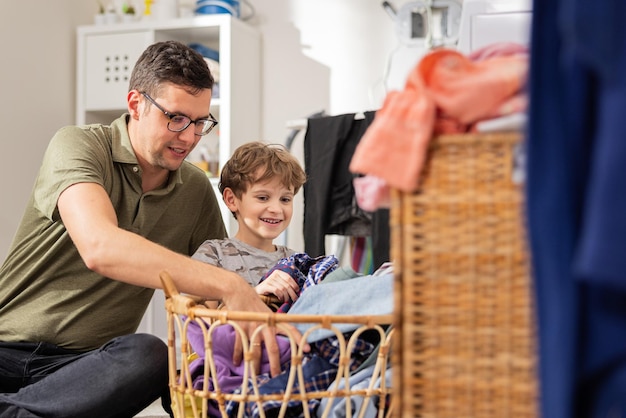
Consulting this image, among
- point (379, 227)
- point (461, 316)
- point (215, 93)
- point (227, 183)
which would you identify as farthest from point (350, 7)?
point (461, 316)

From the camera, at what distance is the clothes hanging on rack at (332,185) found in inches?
104

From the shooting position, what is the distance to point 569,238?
669 millimetres

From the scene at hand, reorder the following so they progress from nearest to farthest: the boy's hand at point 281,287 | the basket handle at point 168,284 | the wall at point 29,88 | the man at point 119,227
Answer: the basket handle at point 168,284 → the boy's hand at point 281,287 → the man at point 119,227 → the wall at point 29,88

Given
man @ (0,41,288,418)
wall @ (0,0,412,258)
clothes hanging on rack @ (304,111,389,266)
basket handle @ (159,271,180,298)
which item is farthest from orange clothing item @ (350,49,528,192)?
wall @ (0,0,412,258)

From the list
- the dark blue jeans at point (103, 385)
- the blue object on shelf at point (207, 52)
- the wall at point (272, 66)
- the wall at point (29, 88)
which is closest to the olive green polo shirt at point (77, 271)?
the dark blue jeans at point (103, 385)

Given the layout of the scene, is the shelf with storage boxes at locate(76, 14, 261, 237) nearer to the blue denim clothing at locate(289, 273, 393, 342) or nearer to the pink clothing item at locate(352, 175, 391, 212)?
the blue denim clothing at locate(289, 273, 393, 342)

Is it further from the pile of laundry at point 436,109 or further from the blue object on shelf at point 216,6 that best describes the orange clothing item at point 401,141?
the blue object on shelf at point 216,6

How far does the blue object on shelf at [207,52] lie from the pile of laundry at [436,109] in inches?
108

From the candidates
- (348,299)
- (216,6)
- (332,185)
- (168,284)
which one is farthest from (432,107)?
(216,6)

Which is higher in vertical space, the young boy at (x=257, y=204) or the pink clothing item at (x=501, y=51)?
the pink clothing item at (x=501, y=51)

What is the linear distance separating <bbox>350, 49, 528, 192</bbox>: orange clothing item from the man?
2.85 ft

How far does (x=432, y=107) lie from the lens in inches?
31.9

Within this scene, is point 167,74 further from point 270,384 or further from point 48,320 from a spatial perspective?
point 270,384

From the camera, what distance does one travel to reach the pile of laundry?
2.64ft
